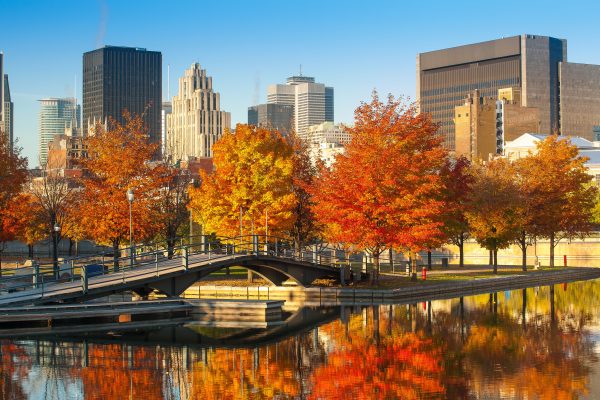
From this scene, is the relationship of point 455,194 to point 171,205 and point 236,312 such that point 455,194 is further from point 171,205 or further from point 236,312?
point 236,312

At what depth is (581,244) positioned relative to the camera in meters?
118

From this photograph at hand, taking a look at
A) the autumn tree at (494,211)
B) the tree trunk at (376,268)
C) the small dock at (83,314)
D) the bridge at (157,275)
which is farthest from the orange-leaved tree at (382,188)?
the small dock at (83,314)

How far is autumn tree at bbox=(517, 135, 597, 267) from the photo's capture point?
8956cm

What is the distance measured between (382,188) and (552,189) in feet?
97.9

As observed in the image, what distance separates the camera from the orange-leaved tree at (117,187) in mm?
68938

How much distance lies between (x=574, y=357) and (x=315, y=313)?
19.2m

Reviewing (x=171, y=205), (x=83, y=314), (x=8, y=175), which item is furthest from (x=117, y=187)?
(x=83, y=314)

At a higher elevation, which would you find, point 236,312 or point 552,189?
point 552,189

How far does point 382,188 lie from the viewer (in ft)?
214

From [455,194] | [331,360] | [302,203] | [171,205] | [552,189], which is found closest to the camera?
[331,360]

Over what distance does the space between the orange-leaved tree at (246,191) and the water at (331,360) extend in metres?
16.1

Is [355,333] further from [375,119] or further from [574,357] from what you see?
[375,119]

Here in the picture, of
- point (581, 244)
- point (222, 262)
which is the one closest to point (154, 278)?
point (222, 262)

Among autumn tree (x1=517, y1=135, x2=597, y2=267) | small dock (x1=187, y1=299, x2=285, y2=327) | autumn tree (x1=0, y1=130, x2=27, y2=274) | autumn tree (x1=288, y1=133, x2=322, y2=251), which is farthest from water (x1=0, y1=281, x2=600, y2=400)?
autumn tree (x1=517, y1=135, x2=597, y2=267)
